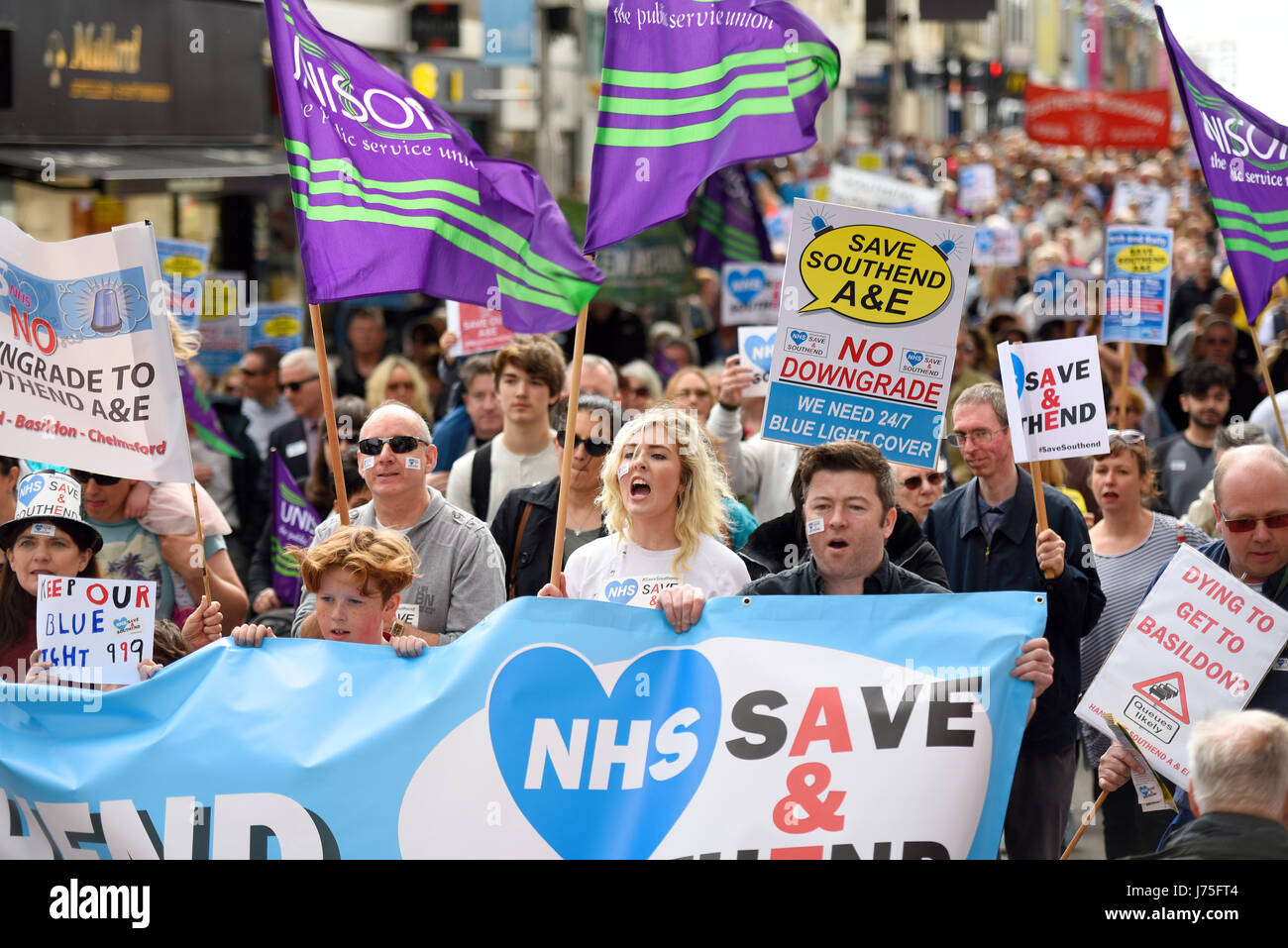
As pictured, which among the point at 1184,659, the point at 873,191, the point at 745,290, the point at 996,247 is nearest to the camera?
the point at 1184,659

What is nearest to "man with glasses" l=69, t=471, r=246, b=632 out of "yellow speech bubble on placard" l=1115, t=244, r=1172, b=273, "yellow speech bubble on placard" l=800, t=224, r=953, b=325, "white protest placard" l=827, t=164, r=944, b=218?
"yellow speech bubble on placard" l=800, t=224, r=953, b=325

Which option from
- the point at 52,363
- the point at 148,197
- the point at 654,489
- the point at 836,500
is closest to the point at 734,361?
the point at 654,489

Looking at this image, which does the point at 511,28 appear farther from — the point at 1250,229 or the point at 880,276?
the point at 880,276

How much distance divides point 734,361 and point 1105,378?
418 centimetres

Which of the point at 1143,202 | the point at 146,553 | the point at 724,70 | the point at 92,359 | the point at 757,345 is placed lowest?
the point at 146,553

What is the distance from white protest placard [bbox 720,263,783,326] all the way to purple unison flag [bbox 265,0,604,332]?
6217 mm

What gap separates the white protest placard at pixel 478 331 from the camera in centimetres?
883

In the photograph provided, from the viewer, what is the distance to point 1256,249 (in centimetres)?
580

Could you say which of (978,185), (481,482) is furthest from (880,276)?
(978,185)

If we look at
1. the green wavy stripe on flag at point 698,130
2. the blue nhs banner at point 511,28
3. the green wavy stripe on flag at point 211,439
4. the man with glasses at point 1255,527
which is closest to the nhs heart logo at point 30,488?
the green wavy stripe on flag at point 698,130

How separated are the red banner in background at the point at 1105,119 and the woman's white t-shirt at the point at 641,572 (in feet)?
50.6

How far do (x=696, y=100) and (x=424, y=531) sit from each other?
170 cm
